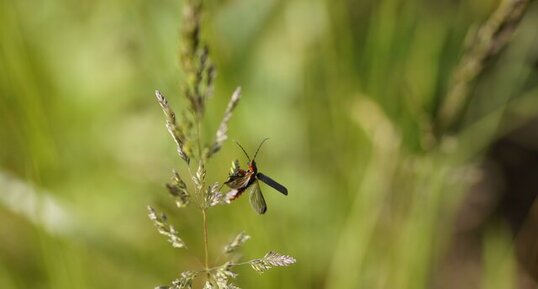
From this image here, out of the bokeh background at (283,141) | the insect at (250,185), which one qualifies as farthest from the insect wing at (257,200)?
the bokeh background at (283,141)

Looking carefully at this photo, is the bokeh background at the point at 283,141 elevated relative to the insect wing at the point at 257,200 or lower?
elevated

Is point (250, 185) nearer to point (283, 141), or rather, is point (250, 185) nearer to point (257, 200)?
point (257, 200)

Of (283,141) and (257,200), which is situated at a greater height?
(283,141)

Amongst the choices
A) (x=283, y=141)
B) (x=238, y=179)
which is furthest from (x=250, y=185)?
(x=283, y=141)

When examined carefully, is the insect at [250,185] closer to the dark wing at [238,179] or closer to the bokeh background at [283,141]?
the dark wing at [238,179]

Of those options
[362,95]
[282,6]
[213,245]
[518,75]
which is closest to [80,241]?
[213,245]

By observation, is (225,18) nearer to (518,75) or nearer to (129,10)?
(129,10)

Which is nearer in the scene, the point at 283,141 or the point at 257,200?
the point at 257,200
